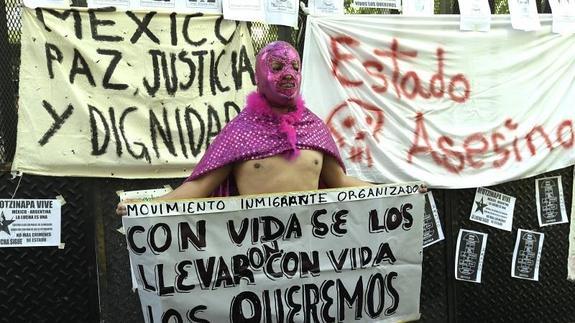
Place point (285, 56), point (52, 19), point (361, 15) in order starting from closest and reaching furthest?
point (285, 56)
point (52, 19)
point (361, 15)

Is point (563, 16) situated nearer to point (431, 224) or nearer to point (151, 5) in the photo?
point (431, 224)

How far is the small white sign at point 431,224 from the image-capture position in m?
3.97

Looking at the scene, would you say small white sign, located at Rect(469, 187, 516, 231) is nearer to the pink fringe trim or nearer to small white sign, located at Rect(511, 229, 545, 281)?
small white sign, located at Rect(511, 229, 545, 281)

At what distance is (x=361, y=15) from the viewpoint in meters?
3.69

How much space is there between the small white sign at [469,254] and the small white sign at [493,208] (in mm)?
115

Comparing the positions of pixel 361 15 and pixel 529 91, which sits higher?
pixel 361 15

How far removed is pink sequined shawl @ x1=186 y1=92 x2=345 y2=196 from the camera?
2.66m

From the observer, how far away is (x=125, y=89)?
333 centimetres

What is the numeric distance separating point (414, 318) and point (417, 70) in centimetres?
164

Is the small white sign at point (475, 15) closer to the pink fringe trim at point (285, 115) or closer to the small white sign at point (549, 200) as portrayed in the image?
the small white sign at point (549, 200)

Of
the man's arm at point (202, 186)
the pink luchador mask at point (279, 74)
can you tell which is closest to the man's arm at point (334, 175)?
the pink luchador mask at point (279, 74)

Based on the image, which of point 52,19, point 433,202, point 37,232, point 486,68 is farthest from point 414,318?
point 52,19

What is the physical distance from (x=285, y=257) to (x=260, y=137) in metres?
0.58

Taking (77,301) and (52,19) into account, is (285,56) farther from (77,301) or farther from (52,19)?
(77,301)
